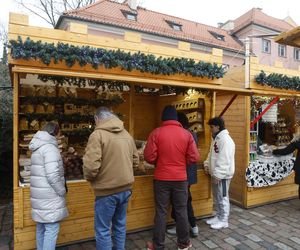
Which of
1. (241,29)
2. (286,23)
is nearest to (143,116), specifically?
(241,29)

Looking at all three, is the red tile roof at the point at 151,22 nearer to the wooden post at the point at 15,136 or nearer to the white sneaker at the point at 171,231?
the wooden post at the point at 15,136

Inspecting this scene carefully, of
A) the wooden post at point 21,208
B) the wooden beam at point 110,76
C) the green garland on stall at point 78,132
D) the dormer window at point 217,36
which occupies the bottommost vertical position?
the wooden post at point 21,208

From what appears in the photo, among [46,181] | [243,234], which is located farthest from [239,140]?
[46,181]

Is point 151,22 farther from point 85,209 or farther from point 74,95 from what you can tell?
point 85,209

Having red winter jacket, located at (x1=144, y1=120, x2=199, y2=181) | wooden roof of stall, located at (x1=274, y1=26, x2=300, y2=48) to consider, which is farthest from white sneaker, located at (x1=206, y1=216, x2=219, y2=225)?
wooden roof of stall, located at (x1=274, y1=26, x2=300, y2=48)

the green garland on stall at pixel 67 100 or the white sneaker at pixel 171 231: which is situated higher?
the green garland on stall at pixel 67 100

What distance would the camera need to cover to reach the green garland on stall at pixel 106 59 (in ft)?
10.6

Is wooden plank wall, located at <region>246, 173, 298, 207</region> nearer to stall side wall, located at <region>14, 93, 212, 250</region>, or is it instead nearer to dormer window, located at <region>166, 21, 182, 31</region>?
stall side wall, located at <region>14, 93, 212, 250</region>

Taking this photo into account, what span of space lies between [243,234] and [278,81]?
303 centimetres

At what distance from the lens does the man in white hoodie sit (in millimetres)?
4457

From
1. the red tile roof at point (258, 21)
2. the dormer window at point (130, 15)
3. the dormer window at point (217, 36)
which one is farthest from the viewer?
the red tile roof at point (258, 21)

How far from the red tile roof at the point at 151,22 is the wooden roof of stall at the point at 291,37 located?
1602 cm

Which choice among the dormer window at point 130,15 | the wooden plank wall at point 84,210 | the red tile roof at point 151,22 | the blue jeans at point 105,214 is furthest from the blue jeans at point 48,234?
the dormer window at point 130,15

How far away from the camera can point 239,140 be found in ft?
19.3
